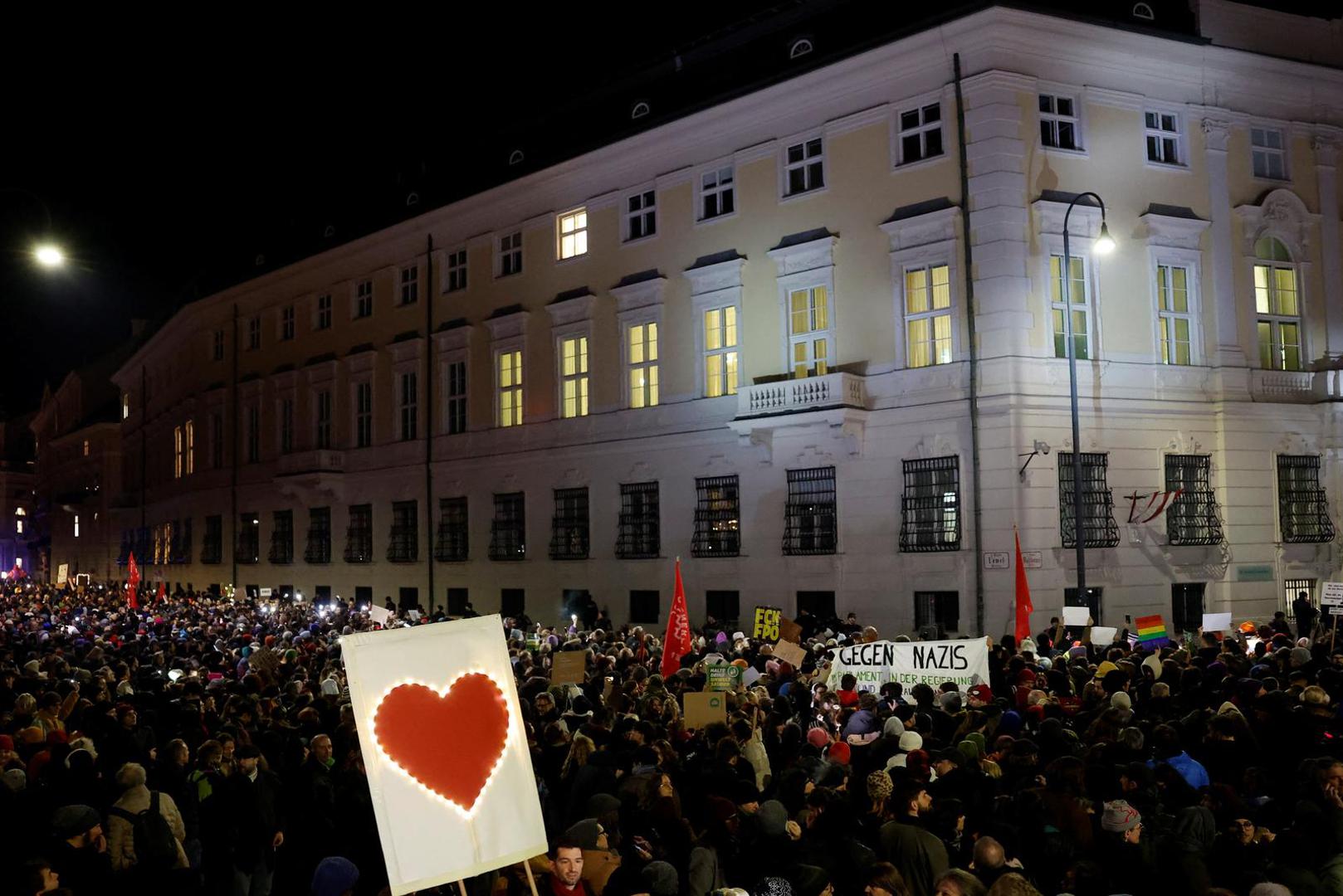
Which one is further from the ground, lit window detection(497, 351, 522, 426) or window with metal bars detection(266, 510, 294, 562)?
lit window detection(497, 351, 522, 426)

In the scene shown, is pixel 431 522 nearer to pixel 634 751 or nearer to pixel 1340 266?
pixel 1340 266

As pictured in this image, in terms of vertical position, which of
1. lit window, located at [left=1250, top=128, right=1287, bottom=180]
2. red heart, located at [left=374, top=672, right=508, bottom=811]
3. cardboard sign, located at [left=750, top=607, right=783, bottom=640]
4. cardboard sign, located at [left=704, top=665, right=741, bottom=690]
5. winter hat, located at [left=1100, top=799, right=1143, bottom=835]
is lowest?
winter hat, located at [left=1100, top=799, right=1143, bottom=835]

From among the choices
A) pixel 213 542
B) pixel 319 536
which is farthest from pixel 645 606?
pixel 213 542

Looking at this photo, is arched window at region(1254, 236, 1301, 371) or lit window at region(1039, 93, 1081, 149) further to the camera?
arched window at region(1254, 236, 1301, 371)

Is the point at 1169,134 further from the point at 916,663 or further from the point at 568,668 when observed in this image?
the point at 568,668

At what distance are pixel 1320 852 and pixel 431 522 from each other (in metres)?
37.0

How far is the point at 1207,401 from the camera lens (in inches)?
1158

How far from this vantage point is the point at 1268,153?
30812 millimetres

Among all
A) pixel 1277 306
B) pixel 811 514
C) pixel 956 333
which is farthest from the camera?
pixel 811 514

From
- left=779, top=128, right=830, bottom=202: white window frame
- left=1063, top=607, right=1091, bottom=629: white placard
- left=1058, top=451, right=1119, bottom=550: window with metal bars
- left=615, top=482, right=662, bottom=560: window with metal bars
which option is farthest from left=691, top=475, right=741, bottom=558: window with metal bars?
left=1063, top=607, right=1091, bottom=629: white placard

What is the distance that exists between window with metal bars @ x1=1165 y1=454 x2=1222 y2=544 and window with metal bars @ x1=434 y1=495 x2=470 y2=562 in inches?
882

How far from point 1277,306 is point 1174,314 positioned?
328 centimetres

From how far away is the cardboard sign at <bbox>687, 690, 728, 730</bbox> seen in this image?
13.2 m

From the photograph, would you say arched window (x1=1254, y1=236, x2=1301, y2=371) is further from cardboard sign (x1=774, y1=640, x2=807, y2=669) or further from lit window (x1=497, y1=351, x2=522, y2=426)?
lit window (x1=497, y1=351, x2=522, y2=426)
